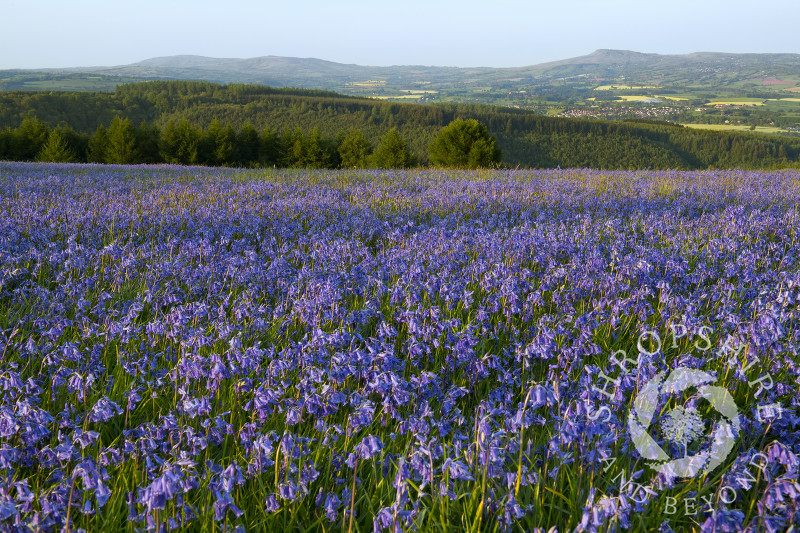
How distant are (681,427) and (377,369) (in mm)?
1392

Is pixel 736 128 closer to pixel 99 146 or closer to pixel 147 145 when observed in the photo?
pixel 147 145

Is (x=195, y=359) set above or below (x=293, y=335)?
above

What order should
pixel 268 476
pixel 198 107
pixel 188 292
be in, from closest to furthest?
pixel 268 476
pixel 188 292
pixel 198 107

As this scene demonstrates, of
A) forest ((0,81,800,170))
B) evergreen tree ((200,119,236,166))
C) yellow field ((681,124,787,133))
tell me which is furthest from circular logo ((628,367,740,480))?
yellow field ((681,124,787,133))

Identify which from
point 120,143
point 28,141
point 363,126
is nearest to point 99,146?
point 120,143

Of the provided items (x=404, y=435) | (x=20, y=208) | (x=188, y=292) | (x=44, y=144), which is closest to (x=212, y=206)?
(x=20, y=208)

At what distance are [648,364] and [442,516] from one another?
1.33 metres

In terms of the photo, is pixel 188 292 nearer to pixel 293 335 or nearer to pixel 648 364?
pixel 293 335

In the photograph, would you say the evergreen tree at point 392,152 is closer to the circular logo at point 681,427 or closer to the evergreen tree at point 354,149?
the evergreen tree at point 354,149

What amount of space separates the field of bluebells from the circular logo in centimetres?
7

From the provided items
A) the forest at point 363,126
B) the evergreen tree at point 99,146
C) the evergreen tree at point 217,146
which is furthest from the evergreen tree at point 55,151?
the evergreen tree at point 217,146

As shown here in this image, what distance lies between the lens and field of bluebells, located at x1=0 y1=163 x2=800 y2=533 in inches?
67.4

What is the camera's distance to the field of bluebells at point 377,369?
5.62 ft

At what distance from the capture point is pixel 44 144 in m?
56.0
